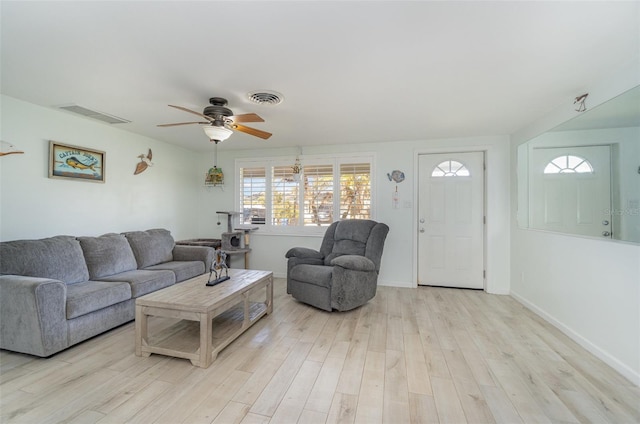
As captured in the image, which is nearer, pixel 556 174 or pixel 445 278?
pixel 556 174

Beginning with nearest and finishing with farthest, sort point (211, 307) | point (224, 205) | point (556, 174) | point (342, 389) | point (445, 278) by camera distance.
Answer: point (342, 389)
point (211, 307)
point (556, 174)
point (445, 278)
point (224, 205)

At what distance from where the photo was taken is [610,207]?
2.19 metres

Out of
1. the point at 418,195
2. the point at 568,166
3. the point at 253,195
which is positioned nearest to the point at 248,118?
the point at 253,195

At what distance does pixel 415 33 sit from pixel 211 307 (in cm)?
233

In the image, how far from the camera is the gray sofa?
2.17 meters

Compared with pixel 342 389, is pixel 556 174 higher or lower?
higher

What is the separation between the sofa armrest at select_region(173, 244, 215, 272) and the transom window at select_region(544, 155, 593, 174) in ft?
14.1

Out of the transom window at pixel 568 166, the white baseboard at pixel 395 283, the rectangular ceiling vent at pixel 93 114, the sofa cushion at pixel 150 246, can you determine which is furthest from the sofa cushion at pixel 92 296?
the transom window at pixel 568 166

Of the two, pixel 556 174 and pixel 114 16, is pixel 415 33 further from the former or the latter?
pixel 556 174

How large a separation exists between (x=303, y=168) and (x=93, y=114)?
2808mm

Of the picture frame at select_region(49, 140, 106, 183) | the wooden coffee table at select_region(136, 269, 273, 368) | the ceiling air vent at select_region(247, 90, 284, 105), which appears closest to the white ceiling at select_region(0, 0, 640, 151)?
the ceiling air vent at select_region(247, 90, 284, 105)

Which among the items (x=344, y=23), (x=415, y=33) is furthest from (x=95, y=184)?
(x=415, y=33)

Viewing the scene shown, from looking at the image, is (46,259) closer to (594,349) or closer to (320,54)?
(320,54)

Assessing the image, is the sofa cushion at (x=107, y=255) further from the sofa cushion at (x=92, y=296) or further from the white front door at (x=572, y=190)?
the white front door at (x=572, y=190)
